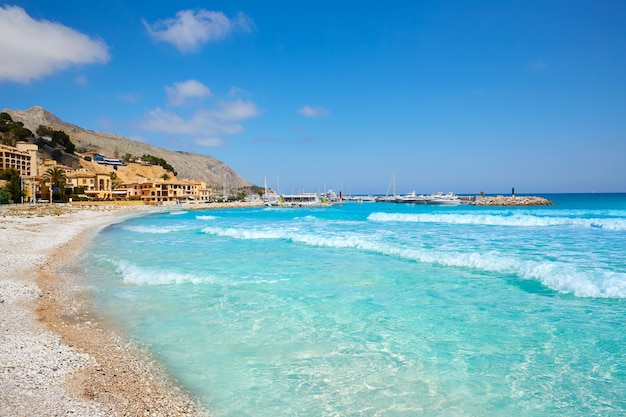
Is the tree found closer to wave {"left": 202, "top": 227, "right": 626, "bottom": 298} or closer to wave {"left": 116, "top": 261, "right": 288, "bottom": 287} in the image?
wave {"left": 202, "top": 227, "right": 626, "bottom": 298}

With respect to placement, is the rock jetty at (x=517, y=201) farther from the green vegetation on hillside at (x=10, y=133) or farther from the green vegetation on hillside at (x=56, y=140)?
the green vegetation on hillside at (x=10, y=133)

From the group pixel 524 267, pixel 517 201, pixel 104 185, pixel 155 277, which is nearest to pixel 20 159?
pixel 104 185

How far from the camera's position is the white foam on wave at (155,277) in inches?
464

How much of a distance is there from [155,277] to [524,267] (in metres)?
12.0

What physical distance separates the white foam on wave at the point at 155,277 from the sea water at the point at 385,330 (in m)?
0.07

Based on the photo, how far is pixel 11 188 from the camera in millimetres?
54750

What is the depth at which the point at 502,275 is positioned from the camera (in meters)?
12.6

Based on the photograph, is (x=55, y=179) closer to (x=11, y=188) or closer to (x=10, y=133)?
(x=11, y=188)

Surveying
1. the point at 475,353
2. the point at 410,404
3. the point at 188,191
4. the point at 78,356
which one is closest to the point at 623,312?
the point at 475,353

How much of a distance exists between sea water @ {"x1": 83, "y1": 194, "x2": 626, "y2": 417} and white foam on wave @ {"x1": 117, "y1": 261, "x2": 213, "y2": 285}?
68 millimetres

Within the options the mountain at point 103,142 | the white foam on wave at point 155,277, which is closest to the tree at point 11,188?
the white foam on wave at point 155,277

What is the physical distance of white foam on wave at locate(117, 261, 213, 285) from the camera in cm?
1177

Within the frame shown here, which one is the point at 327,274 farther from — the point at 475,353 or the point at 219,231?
the point at 219,231

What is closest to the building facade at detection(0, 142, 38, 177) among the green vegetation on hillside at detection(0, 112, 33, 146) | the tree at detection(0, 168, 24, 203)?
the tree at detection(0, 168, 24, 203)
